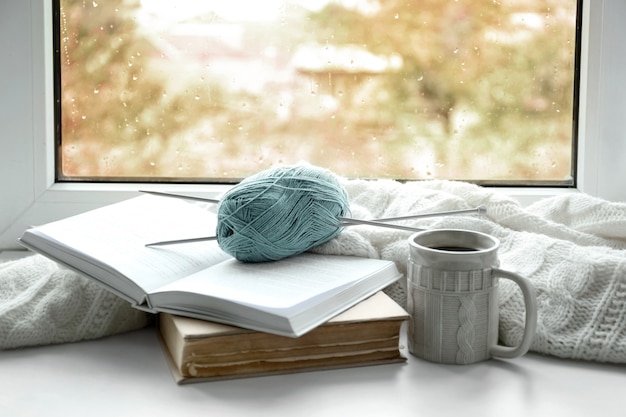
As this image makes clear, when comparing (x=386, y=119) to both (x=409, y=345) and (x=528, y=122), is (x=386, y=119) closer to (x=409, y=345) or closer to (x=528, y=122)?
(x=528, y=122)

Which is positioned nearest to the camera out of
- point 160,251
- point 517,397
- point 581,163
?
point 517,397

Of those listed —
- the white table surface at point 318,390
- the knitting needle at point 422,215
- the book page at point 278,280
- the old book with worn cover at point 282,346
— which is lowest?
the white table surface at point 318,390

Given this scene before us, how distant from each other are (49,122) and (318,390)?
678 millimetres

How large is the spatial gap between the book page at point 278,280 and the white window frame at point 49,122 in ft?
1.26

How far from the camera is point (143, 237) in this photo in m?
0.86

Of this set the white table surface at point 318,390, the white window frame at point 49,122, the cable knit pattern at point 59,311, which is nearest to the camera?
the white table surface at point 318,390

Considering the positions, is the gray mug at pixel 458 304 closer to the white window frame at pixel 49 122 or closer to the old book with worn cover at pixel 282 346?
the old book with worn cover at pixel 282 346

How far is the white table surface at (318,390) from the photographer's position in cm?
65

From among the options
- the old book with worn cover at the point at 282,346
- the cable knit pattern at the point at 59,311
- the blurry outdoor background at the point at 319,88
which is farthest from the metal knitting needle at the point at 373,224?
the blurry outdoor background at the point at 319,88

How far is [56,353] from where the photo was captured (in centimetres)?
77

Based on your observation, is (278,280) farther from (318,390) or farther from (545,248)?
(545,248)

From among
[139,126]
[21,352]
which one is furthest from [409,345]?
[139,126]

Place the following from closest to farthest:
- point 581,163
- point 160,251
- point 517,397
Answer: point 517,397 < point 160,251 < point 581,163

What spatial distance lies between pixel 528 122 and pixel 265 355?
26.1 inches
